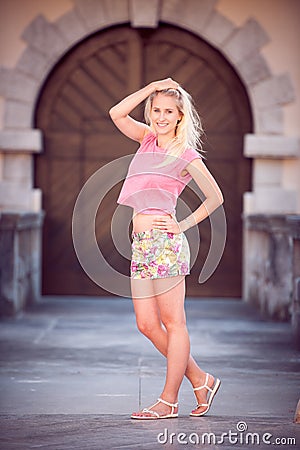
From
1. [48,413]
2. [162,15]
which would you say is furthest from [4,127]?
[48,413]

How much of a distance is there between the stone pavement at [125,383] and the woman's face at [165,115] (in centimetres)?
134

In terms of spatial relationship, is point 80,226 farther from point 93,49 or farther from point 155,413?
point 155,413

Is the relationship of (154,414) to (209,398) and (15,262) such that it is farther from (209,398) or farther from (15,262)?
(15,262)

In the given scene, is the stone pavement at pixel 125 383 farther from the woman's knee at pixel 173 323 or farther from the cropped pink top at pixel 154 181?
the cropped pink top at pixel 154 181

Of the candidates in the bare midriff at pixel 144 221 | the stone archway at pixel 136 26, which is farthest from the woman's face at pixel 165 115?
the stone archway at pixel 136 26

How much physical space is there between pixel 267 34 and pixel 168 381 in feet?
23.1

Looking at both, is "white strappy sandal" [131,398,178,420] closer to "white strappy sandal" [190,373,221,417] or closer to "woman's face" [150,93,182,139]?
"white strappy sandal" [190,373,221,417]

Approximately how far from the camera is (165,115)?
4.67 meters

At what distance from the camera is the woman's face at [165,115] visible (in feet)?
15.3

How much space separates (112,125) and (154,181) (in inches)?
→ 268

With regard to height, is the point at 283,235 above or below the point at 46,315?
above

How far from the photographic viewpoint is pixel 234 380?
587 cm

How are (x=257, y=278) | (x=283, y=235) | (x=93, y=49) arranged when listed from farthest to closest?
(x=93, y=49)
(x=257, y=278)
(x=283, y=235)

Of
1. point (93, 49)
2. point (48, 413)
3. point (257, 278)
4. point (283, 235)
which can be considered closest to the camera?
point (48, 413)
